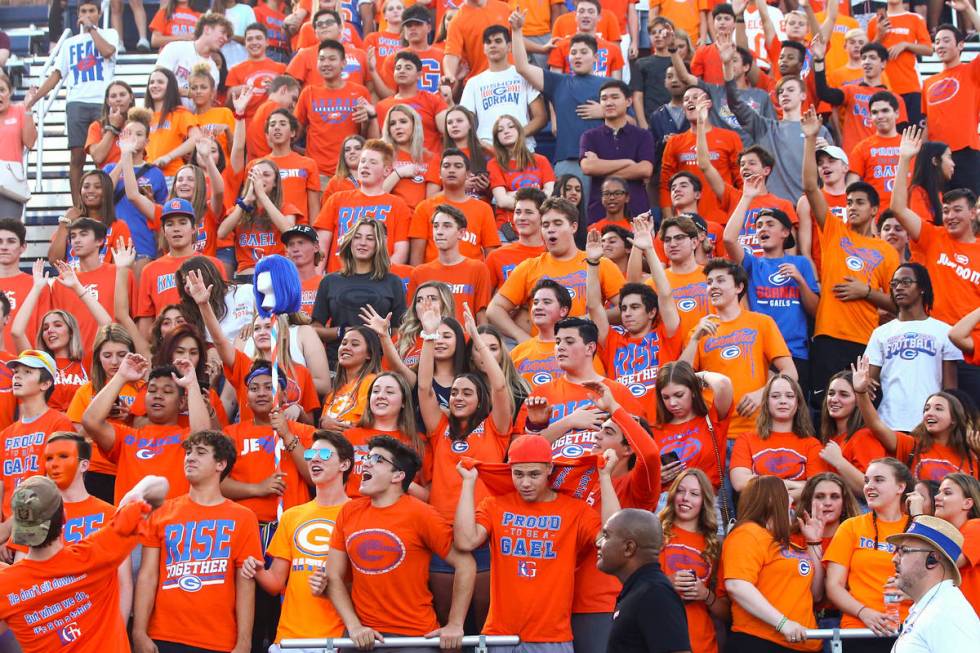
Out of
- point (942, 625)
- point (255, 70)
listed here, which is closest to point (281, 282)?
point (942, 625)

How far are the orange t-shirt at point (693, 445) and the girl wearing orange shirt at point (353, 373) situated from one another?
1800mm

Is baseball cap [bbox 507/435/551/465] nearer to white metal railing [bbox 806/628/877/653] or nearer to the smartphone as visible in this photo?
the smartphone

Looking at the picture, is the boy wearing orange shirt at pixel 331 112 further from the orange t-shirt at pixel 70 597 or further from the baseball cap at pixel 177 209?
the orange t-shirt at pixel 70 597

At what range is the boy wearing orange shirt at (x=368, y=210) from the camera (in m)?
11.6

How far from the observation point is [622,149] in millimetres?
12422

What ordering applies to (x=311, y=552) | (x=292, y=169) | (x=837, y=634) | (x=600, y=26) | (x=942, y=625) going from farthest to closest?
(x=600, y=26)
(x=292, y=169)
(x=311, y=552)
(x=837, y=634)
(x=942, y=625)

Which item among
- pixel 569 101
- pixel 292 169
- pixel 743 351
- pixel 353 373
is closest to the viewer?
pixel 353 373

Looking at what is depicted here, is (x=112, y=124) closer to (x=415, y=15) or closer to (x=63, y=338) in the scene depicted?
(x=415, y=15)

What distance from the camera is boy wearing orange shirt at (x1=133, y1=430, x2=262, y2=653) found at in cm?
809

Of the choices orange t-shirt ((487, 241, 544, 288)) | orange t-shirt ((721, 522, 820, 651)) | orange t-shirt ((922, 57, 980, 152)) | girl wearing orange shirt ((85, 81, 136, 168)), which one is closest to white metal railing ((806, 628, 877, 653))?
orange t-shirt ((721, 522, 820, 651))

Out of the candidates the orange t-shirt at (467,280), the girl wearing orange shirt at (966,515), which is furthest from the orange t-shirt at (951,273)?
the orange t-shirt at (467,280)

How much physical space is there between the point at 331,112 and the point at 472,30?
73.7 inches

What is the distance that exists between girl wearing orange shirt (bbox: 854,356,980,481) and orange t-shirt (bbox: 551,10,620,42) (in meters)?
6.40

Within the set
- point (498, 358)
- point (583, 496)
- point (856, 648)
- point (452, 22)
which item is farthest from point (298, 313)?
point (452, 22)
